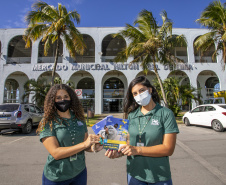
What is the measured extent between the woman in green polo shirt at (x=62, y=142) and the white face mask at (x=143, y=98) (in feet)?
2.28

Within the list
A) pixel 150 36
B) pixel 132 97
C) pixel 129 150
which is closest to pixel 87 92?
pixel 150 36

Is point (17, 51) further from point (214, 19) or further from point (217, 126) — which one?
point (217, 126)

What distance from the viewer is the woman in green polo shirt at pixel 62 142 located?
1421 millimetres

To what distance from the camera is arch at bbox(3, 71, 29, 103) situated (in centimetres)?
1992

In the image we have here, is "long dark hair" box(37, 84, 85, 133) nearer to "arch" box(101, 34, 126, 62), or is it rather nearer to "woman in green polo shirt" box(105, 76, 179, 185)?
"woman in green polo shirt" box(105, 76, 179, 185)

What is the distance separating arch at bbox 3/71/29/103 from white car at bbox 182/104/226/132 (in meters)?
20.4

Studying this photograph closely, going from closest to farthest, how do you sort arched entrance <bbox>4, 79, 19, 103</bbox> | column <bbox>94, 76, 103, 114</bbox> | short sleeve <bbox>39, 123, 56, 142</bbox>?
short sleeve <bbox>39, 123, 56, 142</bbox>, column <bbox>94, 76, 103, 114</bbox>, arched entrance <bbox>4, 79, 19, 103</bbox>

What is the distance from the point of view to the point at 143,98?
1.75 m

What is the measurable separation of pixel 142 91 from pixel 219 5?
40.3ft

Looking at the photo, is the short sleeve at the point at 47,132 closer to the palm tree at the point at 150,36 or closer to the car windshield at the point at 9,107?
the car windshield at the point at 9,107

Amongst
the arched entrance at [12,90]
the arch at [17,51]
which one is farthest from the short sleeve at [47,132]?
the arched entrance at [12,90]

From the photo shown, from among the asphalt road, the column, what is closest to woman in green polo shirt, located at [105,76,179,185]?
the asphalt road

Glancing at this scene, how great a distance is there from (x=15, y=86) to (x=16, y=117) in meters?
17.5

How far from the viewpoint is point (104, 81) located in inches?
798
